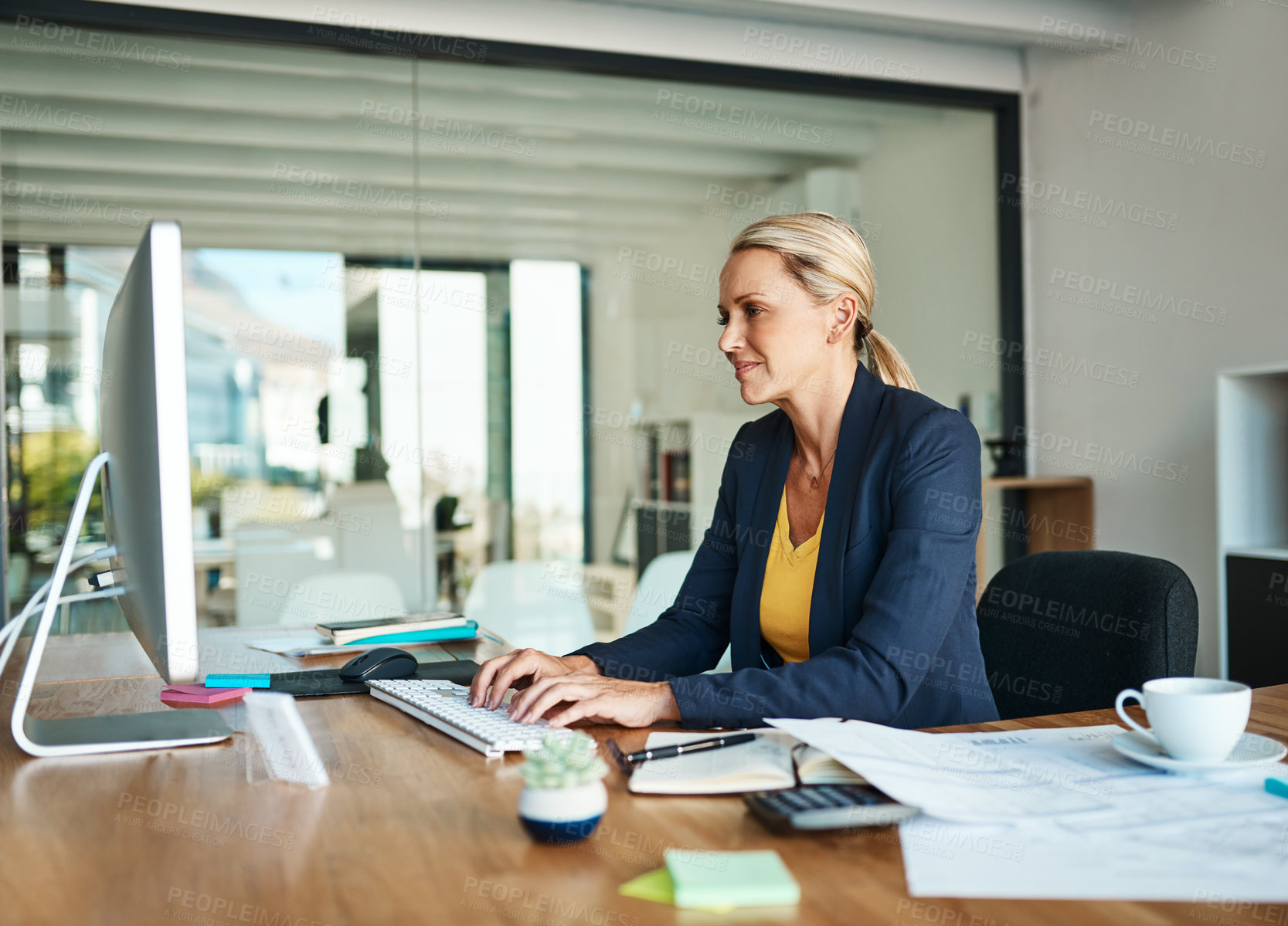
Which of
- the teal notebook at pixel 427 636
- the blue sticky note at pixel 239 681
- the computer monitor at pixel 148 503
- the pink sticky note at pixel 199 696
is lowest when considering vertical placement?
the teal notebook at pixel 427 636

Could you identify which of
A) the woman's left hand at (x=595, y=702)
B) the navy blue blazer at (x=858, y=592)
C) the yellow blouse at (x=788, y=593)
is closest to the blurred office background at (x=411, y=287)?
the navy blue blazer at (x=858, y=592)

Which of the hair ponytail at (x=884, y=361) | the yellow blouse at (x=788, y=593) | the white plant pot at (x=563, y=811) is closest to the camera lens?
the white plant pot at (x=563, y=811)

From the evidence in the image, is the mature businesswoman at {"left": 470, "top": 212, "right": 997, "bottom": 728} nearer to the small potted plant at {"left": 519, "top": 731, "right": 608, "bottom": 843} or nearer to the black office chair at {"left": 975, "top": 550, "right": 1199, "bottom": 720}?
the black office chair at {"left": 975, "top": 550, "right": 1199, "bottom": 720}

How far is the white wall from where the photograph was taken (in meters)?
3.35

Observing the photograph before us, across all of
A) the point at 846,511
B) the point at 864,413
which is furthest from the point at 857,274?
the point at 846,511

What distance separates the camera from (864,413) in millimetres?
1684

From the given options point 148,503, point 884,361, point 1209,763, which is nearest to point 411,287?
point 884,361

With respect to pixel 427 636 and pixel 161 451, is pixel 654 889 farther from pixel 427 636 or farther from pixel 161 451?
pixel 427 636

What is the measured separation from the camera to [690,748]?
1.06m

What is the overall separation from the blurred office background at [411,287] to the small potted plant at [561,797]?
7.70 ft

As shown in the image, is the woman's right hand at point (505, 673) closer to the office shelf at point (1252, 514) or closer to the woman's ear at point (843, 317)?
the woman's ear at point (843, 317)

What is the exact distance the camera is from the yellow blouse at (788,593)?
5.55 feet

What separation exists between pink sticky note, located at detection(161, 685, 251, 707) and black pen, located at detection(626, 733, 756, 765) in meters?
0.67

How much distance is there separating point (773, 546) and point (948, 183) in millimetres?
3071
